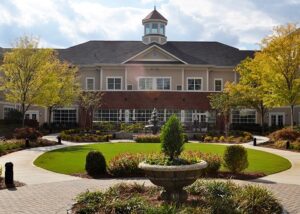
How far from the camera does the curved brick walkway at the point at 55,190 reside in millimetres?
11323

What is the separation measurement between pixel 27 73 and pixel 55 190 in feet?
76.9

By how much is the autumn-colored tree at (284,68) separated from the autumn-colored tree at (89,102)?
17.3 m

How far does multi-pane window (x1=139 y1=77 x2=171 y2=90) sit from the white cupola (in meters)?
6.75

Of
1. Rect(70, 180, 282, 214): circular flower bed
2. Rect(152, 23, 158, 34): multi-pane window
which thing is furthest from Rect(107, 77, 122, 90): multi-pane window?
Rect(70, 180, 282, 214): circular flower bed

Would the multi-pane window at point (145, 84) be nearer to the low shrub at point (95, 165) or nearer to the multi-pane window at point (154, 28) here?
the multi-pane window at point (154, 28)

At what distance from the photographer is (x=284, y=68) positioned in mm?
35812

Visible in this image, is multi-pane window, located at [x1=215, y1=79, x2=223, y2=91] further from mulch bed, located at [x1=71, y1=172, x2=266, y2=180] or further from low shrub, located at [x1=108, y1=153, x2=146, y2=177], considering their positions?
low shrub, located at [x1=108, y1=153, x2=146, y2=177]

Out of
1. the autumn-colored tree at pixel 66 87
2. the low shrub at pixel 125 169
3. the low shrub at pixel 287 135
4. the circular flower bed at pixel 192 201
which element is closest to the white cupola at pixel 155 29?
the autumn-colored tree at pixel 66 87

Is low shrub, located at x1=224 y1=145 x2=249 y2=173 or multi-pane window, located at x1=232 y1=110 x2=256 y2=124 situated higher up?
multi-pane window, located at x1=232 y1=110 x2=256 y2=124

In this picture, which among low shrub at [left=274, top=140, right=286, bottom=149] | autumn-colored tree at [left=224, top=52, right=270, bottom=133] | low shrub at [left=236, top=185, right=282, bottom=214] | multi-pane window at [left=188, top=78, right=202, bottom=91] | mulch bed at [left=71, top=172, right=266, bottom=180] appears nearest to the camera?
low shrub at [left=236, top=185, right=282, bottom=214]

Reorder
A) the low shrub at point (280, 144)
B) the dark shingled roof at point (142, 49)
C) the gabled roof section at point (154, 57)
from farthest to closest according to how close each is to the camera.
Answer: the dark shingled roof at point (142, 49) → the gabled roof section at point (154, 57) → the low shrub at point (280, 144)

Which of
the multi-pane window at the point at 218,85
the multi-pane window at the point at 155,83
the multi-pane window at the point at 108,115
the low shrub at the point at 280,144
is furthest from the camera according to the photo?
the multi-pane window at the point at 218,85

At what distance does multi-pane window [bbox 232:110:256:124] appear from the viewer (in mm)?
51562

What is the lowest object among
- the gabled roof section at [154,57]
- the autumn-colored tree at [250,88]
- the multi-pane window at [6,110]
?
the multi-pane window at [6,110]
